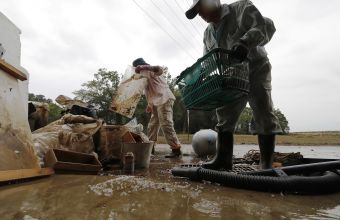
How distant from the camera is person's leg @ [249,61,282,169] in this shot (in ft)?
10.0

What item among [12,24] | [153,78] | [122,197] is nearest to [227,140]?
[122,197]

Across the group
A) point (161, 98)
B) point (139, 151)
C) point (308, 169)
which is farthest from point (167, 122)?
point (308, 169)

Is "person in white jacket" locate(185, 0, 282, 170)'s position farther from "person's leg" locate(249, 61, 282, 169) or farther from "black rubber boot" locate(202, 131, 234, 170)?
"black rubber boot" locate(202, 131, 234, 170)

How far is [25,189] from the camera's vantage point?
2.21 meters

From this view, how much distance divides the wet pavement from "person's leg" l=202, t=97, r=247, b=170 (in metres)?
0.80

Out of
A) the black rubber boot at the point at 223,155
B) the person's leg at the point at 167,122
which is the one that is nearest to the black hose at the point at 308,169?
the black rubber boot at the point at 223,155

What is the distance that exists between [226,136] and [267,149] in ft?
Result: 1.68

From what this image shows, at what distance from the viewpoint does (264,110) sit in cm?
308

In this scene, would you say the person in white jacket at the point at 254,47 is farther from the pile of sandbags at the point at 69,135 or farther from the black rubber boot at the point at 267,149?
the pile of sandbags at the point at 69,135

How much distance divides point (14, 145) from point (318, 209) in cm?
271

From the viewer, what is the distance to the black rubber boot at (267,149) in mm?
3066

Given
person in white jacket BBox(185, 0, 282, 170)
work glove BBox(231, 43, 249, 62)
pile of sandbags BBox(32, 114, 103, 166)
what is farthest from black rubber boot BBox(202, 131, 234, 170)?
pile of sandbags BBox(32, 114, 103, 166)

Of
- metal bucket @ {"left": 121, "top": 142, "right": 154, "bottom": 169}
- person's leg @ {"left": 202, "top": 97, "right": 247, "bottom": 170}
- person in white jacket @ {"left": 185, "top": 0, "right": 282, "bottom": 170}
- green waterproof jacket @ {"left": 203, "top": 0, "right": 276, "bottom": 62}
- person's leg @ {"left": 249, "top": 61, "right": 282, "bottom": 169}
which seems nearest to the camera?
green waterproof jacket @ {"left": 203, "top": 0, "right": 276, "bottom": 62}

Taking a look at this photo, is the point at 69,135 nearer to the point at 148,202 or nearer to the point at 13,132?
the point at 13,132
